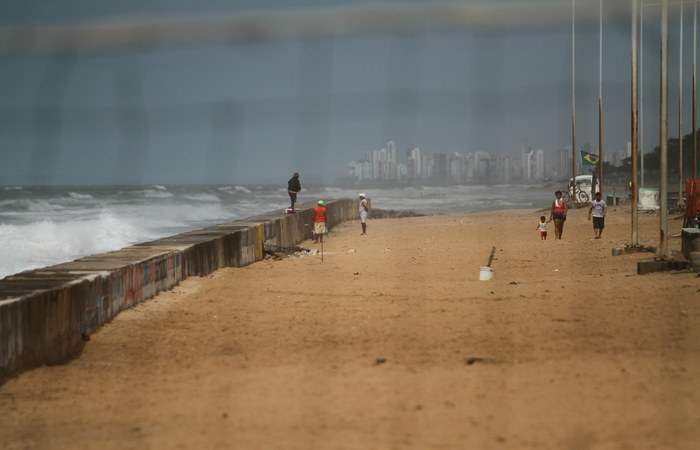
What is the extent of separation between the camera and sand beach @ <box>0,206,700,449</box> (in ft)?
13.3

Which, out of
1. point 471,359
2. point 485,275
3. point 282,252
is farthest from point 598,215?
point 471,359

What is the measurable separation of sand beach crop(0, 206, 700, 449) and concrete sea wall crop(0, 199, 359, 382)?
0.53 feet

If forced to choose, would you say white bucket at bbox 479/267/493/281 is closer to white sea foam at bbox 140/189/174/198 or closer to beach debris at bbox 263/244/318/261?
beach debris at bbox 263/244/318/261

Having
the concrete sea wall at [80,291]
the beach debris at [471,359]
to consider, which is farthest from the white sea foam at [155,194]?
the beach debris at [471,359]

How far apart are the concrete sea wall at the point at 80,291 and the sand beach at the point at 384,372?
16 cm

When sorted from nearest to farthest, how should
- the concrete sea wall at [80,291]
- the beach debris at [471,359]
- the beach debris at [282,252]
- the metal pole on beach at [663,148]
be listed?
1. the concrete sea wall at [80,291]
2. the beach debris at [471,359]
3. the metal pole on beach at [663,148]
4. the beach debris at [282,252]

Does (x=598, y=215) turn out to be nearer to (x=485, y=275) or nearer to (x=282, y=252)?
(x=282, y=252)

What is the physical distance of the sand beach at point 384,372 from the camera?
4.05 metres

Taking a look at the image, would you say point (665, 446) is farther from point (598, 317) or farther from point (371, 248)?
point (371, 248)

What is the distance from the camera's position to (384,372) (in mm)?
5195

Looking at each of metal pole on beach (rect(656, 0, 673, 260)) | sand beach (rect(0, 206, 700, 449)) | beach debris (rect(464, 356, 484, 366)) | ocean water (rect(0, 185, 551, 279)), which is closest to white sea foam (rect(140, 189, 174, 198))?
ocean water (rect(0, 185, 551, 279))

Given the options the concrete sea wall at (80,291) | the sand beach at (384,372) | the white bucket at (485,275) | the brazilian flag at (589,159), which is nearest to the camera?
the sand beach at (384,372)

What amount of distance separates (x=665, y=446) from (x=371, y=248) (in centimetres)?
1413

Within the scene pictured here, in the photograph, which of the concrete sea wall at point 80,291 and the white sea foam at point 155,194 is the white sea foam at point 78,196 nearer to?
the white sea foam at point 155,194
